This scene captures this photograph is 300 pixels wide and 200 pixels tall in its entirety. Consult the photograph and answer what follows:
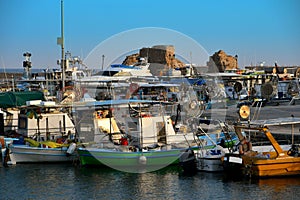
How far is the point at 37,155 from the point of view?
79.5 feet

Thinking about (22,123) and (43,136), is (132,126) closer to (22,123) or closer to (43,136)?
(43,136)

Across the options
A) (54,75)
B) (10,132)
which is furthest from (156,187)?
(54,75)

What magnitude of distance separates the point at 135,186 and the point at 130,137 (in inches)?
175

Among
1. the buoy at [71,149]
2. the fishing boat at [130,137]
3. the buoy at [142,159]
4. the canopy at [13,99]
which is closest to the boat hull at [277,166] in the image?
the fishing boat at [130,137]

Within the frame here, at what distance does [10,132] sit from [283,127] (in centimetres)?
1506

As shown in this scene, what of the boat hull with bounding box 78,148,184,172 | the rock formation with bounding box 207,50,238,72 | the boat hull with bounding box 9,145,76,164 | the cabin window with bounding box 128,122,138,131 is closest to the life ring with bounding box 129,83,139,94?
the cabin window with bounding box 128,122,138,131

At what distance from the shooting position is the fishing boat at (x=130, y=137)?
2216cm

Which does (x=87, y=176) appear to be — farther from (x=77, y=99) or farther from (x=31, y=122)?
(x=77, y=99)

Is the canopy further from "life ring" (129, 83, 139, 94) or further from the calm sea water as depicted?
"life ring" (129, 83, 139, 94)

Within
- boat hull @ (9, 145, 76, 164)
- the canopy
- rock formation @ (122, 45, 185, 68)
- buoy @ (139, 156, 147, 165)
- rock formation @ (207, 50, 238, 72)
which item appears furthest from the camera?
rock formation @ (207, 50, 238, 72)

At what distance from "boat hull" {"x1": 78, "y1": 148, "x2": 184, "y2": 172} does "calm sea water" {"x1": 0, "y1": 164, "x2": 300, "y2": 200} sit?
1.09 ft

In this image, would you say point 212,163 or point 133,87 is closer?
point 212,163

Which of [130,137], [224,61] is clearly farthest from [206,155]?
[224,61]

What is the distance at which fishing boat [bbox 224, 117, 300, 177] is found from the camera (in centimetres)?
1922
